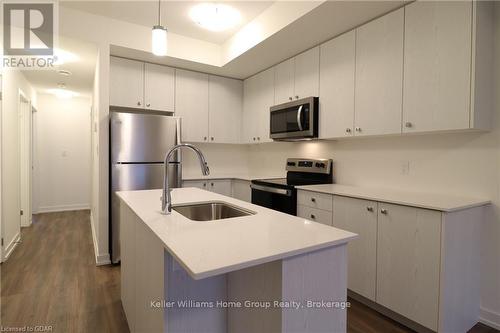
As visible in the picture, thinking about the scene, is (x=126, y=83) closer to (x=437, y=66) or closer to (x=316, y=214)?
(x=316, y=214)

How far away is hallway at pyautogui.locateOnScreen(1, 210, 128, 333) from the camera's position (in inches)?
79.0

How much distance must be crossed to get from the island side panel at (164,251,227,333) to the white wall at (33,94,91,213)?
562cm

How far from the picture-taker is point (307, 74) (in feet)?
10.3

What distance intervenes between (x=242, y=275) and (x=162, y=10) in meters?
2.71

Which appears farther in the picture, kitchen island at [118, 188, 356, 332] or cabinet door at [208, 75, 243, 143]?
cabinet door at [208, 75, 243, 143]

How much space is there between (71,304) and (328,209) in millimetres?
2221

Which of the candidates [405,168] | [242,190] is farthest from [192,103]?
[405,168]

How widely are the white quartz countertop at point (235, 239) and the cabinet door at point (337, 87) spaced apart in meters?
1.54

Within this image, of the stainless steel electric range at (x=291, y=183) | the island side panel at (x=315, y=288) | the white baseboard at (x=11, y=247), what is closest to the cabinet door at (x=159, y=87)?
the stainless steel electric range at (x=291, y=183)

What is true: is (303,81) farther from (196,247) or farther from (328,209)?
(196,247)

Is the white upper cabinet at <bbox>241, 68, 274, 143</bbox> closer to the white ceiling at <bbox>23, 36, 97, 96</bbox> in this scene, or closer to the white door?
the white door

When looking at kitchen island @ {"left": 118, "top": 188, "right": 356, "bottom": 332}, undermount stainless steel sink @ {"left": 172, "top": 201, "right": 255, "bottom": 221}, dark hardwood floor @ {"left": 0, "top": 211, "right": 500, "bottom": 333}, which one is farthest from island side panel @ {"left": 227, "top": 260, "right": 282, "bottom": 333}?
dark hardwood floor @ {"left": 0, "top": 211, "right": 500, "bottom": 333}

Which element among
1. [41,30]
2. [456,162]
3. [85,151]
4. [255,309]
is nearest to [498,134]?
[456,162]

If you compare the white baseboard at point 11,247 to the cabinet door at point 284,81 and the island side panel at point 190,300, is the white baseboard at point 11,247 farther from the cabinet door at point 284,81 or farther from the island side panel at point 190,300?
the cabinet door at point 284,81
